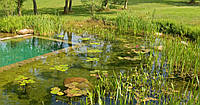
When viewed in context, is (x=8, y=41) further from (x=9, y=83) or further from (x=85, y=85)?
(x=85, y=85)

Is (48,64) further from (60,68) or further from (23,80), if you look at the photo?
(23,80)

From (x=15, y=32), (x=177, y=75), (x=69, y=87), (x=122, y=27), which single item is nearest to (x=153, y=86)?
(x=177, y=75)

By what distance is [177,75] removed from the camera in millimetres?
6117

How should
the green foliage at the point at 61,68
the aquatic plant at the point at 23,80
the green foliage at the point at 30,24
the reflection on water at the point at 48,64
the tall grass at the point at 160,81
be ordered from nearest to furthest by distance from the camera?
the tall grass at the point at 160,81 < the reflection on water at the point at 48,64 < the aquatic plant at the point at 23,80 < the green foliage at the point at 61,68 < the green foliage at the point at 30,24

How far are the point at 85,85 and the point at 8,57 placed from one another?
13.6 ft

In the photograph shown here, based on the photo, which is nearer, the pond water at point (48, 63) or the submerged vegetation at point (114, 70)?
the submerged vegetation at point (114, 70)

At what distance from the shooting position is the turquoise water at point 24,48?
769cm

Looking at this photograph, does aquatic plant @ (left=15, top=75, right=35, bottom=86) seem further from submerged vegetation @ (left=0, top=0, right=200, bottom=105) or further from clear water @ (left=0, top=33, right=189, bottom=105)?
clear water @ (left=0, top=33, right=189, bottom=105)

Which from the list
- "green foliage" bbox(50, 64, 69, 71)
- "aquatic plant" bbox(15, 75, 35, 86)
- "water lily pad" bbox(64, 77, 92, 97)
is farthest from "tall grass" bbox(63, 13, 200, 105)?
"aquatic plant" bbox(15, 75, 35, 86)

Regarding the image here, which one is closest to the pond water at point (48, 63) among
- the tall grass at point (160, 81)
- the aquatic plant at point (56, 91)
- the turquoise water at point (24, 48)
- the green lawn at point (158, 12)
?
the turquoise water at point (24, 48)

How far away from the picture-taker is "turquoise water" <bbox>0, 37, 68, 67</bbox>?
769cm

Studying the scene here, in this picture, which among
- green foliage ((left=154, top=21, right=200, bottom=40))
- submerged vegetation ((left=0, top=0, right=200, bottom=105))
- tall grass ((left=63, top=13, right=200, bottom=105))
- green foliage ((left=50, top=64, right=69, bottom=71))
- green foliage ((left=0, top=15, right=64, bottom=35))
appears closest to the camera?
tall grass ((left=63, top=13, right=200, bottom=105))

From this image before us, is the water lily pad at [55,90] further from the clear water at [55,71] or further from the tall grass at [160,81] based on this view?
the tall grass at [160,81]

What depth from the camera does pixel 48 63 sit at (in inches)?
277
